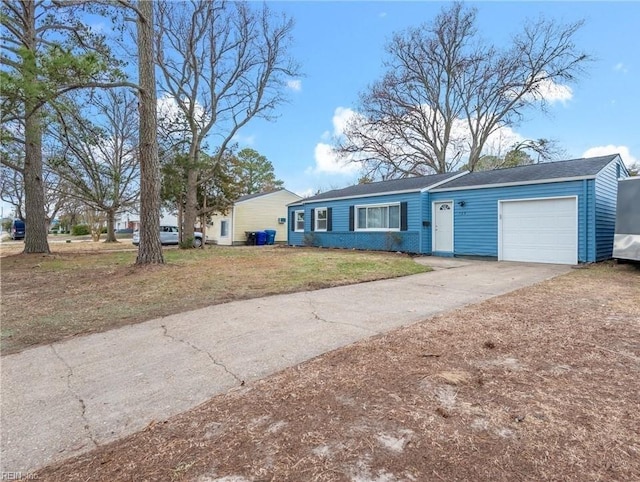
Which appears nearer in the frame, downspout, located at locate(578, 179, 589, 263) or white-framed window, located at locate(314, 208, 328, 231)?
downspout, located at locate(578, 179, 589, 263)

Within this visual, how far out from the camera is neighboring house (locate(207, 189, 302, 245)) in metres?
24.8

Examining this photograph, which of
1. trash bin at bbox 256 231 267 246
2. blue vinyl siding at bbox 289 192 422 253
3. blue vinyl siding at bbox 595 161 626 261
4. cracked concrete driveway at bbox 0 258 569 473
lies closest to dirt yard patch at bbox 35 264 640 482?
cracked concrete driveway at bbox 0 258 569 473

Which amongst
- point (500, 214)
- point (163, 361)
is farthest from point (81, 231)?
point (163, 361)

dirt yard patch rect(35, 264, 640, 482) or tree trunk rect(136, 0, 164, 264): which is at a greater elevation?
tree trunk rect(136, 0, 164, 264)

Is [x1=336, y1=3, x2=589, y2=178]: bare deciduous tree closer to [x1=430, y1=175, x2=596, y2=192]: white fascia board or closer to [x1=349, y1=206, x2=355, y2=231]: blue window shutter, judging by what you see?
[x1=349, y1=206, x2=355, y2=231]: blue window shutter

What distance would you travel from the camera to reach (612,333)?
3.63 metres

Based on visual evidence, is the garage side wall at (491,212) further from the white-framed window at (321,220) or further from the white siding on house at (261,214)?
the white siding on house at (261,214)

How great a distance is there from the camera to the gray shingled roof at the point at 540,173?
9992 millimetres

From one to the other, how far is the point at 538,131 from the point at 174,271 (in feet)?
74.2

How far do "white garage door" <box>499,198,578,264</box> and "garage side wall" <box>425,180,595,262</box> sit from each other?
178 mm

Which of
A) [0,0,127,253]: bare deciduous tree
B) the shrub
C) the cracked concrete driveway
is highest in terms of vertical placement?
[0,0,127,253]: bare deciduous tree

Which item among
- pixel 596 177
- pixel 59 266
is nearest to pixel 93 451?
pixel 59 266

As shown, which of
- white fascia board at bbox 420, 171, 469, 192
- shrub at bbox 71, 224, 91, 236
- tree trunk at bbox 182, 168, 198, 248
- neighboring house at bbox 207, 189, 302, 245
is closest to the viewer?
white fascia board at bbox 420, 171, 469, 192

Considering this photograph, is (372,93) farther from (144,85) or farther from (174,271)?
(174,271)
